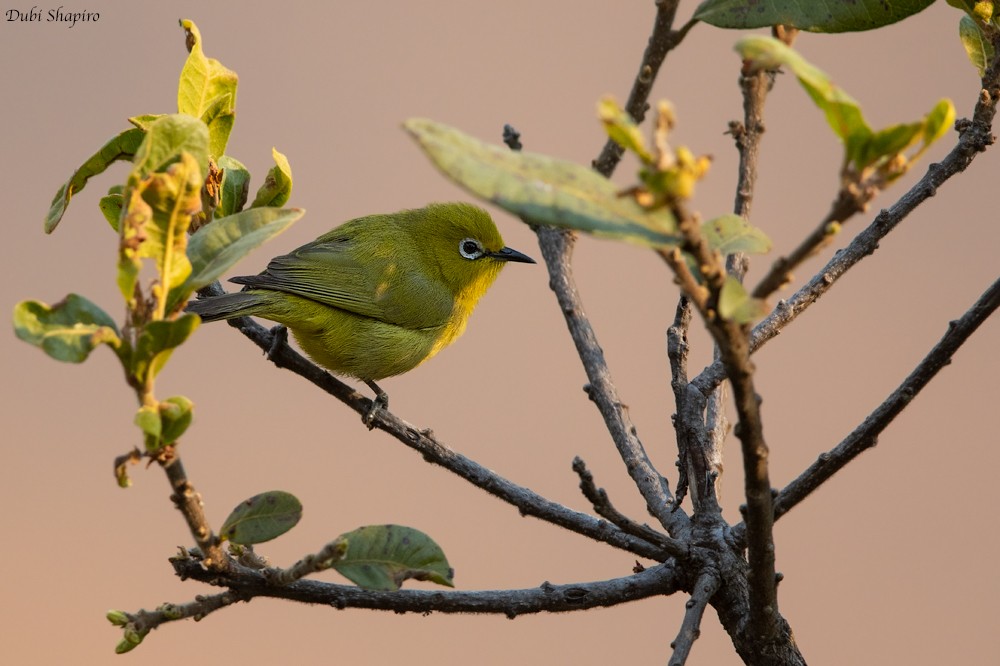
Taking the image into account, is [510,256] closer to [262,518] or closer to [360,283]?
[360,283]

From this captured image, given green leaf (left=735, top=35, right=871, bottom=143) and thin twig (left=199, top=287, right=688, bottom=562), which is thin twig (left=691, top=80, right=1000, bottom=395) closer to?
thin twig (left=199, top=287, right=688, bottom=562)

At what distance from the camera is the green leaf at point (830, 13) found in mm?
1594

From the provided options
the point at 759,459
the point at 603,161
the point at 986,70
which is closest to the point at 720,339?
the point at 759,459

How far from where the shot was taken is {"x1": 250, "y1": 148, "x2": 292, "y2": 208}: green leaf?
2.05m

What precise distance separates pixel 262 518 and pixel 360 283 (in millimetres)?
2766

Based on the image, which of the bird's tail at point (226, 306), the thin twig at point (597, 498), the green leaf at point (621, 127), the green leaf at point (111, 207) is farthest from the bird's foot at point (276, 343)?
the green leaf at point (621, 127)

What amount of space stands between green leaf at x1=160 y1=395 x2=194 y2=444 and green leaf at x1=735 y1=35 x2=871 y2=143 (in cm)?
79

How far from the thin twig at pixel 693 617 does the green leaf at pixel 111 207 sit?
1.28 meters

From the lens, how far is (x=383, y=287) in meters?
4.38

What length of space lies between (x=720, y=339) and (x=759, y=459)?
22 centimetres

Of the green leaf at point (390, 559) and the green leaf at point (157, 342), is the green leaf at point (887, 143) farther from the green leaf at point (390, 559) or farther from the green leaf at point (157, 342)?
the green leaf at point (390, 559)

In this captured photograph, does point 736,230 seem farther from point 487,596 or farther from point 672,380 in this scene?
point 672,380

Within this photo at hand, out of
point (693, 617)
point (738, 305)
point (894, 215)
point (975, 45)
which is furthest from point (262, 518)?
point (975, 45)

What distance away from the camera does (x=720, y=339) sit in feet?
3.15
